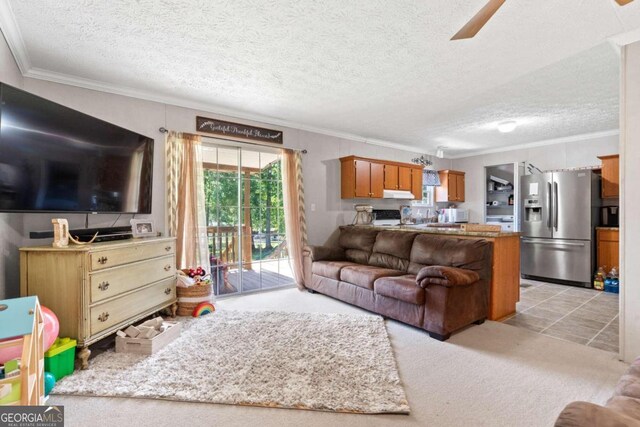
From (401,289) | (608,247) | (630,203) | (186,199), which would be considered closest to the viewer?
(630,203)

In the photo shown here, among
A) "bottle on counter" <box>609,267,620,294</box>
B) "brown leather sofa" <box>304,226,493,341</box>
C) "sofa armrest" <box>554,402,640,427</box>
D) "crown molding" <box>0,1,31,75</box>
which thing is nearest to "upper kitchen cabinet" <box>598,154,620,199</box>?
"bottle on counter" <box>609,267,620,294</box>

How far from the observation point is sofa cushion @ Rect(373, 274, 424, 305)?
9.29ft

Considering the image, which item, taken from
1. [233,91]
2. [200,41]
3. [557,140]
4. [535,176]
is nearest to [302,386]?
[200,41]

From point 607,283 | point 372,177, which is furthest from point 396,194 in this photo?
point 607,283

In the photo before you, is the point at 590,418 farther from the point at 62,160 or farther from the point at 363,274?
the point at 62,160

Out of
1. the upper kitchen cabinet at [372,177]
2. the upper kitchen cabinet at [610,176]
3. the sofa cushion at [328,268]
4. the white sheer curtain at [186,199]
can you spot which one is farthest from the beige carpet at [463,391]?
the upper kitchen cabinet at [610,176]

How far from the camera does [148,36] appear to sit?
236cm

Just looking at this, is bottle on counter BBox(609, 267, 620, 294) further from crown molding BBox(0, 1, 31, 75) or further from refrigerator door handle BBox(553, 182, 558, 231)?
crown molding BBox(0, 1, 31, 75)

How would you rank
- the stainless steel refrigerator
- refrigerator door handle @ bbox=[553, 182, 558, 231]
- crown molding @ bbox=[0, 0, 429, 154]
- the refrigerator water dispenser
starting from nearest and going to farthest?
crown molding @ bbox=[0, 0, 429, 154] → the stainless steel refrigerator → refrigerator door handle @ bbox=[553, 182, 558, 231] → the refrigerator water dispenser

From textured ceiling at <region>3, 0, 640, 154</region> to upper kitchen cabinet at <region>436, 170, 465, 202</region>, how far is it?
2749 millimetres

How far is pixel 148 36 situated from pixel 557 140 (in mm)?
6801

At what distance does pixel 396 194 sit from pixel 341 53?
3.41 m

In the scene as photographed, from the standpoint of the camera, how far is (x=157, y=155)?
3578 mm

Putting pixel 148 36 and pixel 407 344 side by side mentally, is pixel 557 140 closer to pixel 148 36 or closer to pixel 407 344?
pixel 407 344
